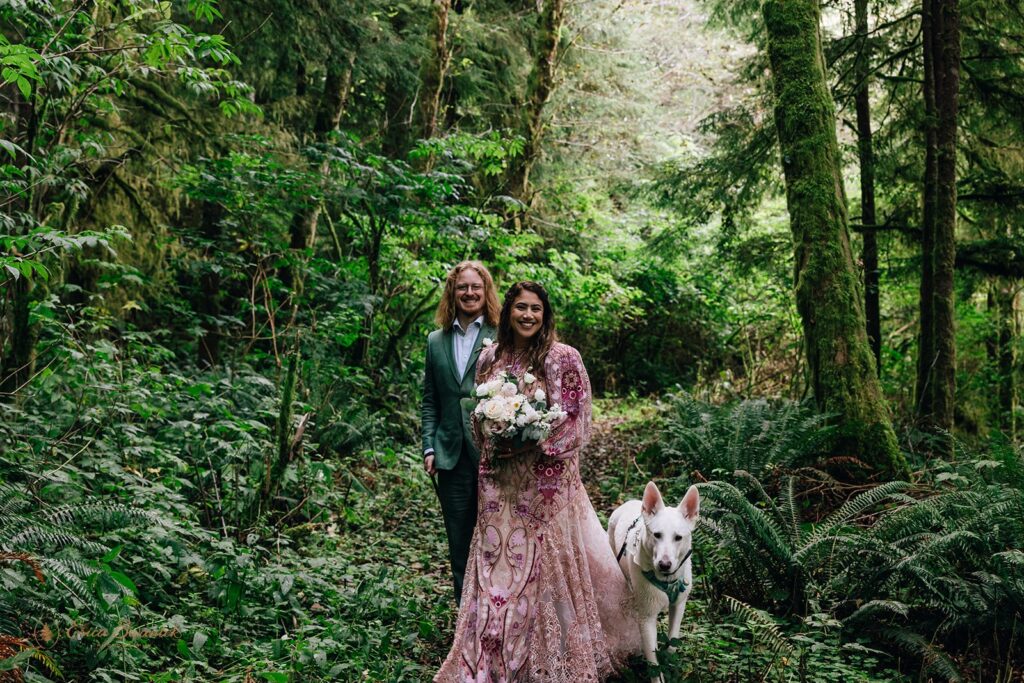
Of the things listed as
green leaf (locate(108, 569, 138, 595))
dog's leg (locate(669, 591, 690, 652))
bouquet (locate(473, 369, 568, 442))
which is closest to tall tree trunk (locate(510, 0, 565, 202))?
bouquet (locate(473, 369, 568, 442))

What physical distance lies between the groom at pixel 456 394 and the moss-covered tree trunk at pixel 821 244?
159 inches

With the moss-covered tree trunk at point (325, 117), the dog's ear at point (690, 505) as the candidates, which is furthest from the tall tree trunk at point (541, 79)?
the dog's ear at point (690, 505)

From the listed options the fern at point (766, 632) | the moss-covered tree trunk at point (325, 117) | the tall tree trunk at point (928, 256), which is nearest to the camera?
the fern at point (766, 632)

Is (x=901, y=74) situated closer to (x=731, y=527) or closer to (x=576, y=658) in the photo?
(x=731, y=527)

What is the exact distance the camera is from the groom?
4.69 m

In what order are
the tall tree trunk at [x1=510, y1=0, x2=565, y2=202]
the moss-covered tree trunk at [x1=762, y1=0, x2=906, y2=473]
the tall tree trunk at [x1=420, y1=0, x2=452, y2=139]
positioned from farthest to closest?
1. the tall tree trunk at [x1=510, y1=0, x2=565, y2=202]
2. the tall tree trunk at [x1=420, y1=0, x2=452, y2=139]
3. the moss-covered tree trunk at [x1=762, y1=0, x2=906, y2=473]

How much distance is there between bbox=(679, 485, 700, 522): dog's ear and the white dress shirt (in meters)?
1.68

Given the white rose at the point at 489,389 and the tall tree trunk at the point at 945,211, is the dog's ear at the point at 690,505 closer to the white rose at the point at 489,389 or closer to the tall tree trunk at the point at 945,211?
the white rose at the point at 489,389

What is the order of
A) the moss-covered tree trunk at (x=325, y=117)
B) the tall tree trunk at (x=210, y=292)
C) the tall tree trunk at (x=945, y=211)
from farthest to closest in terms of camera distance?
the moss-covered tree trunk at (x=325, y=117) < the tall tree trunk at (x=210, y=292) < the tall tree trunk at (x=945, y=211)

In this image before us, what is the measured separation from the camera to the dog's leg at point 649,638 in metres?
4.00

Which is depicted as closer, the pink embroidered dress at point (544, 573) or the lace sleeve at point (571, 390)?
the pink embroidered dress at point (544, 573)

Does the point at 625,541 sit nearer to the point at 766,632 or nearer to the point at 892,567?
the point at 766,632

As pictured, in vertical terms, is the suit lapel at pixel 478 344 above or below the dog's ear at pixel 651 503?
above

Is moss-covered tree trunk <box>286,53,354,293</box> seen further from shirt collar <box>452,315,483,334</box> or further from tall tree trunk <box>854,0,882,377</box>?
shirt collar <box>452,315,483,334</box>
